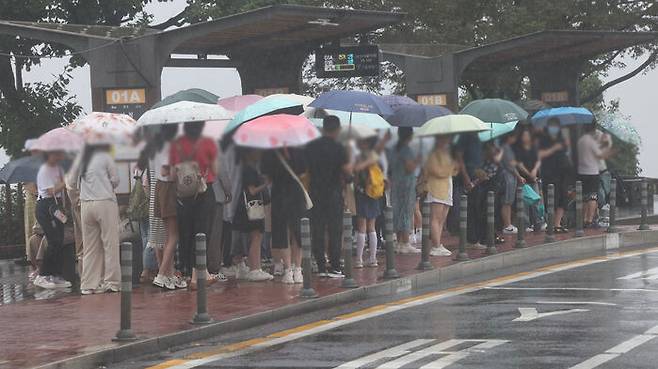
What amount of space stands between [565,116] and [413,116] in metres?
0.66

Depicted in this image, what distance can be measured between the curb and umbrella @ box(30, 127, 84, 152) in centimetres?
641

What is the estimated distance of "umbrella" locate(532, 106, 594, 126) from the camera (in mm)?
4836

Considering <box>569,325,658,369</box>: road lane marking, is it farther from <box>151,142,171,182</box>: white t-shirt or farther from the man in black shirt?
<box>151,142,171,182</box>: white t-shirt

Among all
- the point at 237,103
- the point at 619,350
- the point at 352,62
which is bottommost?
the point at 619,350

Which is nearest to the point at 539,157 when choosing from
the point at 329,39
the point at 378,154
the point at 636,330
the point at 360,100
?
the point at 378,154

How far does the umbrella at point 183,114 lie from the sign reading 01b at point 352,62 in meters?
26.1

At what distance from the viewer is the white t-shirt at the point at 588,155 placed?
477 centimetres

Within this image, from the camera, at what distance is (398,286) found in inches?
626

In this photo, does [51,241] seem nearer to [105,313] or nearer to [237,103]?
[105,313]

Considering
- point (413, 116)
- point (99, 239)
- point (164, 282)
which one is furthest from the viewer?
point (164, 282)

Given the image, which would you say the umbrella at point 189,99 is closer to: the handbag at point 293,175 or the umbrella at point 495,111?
the handbag at point 293,175

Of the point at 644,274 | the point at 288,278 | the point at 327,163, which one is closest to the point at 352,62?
the point at 644,274

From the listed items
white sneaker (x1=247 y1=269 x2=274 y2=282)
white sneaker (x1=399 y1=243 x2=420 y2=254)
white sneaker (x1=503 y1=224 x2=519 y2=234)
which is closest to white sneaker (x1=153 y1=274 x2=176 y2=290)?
white sneaker (x1=247 y1=269 x2=274 y2=282)

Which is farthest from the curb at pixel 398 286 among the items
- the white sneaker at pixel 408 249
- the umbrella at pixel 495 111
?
the umbrella at pixel 495 111
